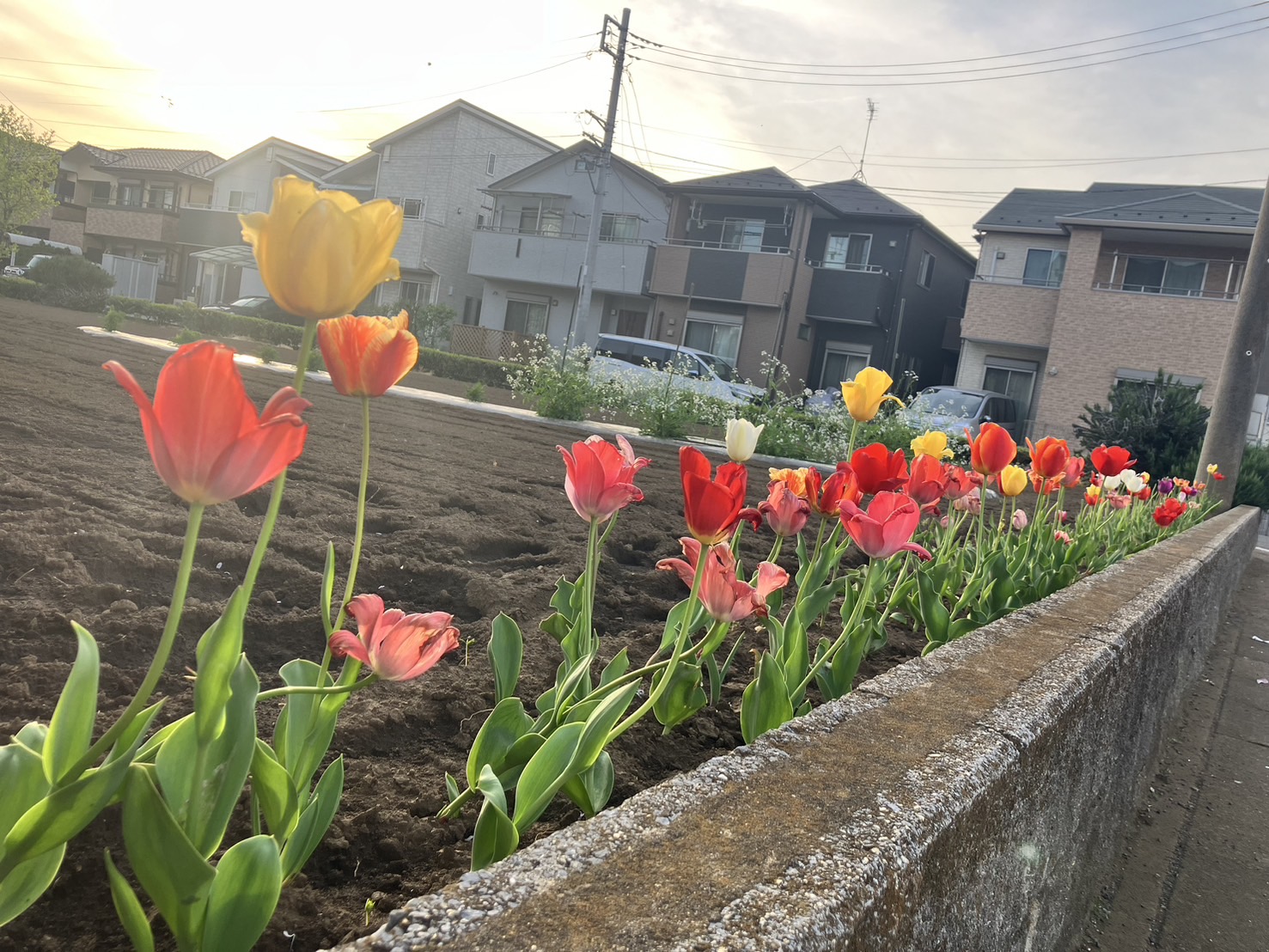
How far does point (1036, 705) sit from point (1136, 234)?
2222 cm

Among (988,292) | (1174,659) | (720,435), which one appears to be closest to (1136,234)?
(988,292)

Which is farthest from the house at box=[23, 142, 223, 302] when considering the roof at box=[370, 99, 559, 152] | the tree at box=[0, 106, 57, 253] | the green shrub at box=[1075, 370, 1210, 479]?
the green shrub at box=[1075, 370, 1210, 479]

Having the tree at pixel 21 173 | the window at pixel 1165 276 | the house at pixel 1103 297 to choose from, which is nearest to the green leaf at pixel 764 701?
the house at pixel 1103 297

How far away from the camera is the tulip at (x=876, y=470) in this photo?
1.98 metres

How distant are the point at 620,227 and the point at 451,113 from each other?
25.3 feet

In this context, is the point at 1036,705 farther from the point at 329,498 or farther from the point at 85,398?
the point at 85,398

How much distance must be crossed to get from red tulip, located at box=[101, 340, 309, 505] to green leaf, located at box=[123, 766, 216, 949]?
23cm

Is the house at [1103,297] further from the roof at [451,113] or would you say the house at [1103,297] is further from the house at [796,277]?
the roof at [451,113]

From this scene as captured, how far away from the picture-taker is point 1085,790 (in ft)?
5.86

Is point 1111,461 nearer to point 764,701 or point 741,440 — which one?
point 741,440

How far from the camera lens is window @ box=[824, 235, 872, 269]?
83.5 ft

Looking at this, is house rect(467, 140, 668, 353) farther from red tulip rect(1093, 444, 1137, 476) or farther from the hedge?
red tulip rect(1093, 444, 1137, 476)

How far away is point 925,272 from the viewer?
2638 centimetres

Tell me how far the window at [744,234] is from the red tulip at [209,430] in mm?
25875
